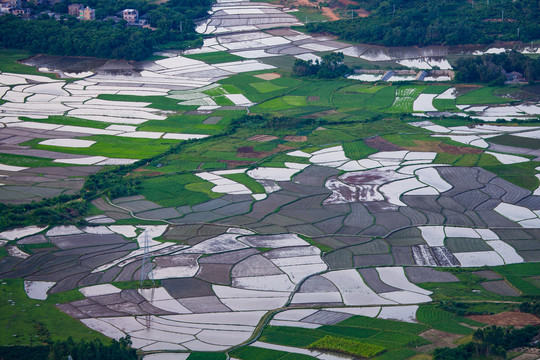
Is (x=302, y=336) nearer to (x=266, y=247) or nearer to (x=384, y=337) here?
(x=384, y=337)

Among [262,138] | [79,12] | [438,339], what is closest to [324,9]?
[79,12]

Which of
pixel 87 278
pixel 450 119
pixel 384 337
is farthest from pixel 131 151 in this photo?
pixel 384 337

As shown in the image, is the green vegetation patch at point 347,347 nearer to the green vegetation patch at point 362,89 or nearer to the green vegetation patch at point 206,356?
the green vegetation patch at point 206,356

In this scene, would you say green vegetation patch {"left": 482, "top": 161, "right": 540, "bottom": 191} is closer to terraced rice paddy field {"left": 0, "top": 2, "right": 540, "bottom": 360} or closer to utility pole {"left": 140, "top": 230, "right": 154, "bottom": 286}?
Result: terraced rice paddy field {"left": 0, "top": 2, "right": 540, "bottom": 360}

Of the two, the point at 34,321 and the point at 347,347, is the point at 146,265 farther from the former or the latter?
the point at 347,347

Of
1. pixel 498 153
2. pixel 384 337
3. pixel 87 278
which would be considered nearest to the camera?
pixel 384 337
